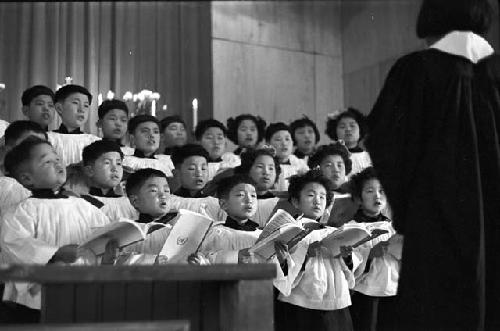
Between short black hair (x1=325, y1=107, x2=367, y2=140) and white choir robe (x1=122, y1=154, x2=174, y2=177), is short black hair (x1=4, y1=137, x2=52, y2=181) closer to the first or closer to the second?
white choir robe (x1=122, y1=154, x2=174, y2=177)

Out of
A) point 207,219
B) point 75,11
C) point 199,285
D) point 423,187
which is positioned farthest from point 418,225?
point 75,11

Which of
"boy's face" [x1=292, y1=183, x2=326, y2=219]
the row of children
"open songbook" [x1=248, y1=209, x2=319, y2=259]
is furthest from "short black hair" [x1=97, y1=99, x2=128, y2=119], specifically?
"open songbook" [x1=248, y1=209, x2=319, y2=259]

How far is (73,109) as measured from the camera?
5.24 meters

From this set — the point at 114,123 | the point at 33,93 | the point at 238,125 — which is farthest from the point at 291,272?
the point at 238,125

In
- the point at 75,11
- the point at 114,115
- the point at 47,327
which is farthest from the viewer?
the point at 75,11

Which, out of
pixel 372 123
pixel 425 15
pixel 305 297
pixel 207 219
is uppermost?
pixel 425 15

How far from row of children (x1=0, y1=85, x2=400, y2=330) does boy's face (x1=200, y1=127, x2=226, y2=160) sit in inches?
11.4

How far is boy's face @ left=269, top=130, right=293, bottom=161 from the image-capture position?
20.4ft

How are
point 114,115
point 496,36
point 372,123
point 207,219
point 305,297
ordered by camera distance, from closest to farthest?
1. point 372,123
2. point 207,219
3. point 305,297
4. point 114,115
5. point 496,36

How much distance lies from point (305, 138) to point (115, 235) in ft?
12.0

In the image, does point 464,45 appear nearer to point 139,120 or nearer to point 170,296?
point 170,296

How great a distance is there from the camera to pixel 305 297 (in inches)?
170

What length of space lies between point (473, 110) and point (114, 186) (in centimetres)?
240

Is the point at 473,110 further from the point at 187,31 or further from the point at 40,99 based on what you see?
the point at 187,31
